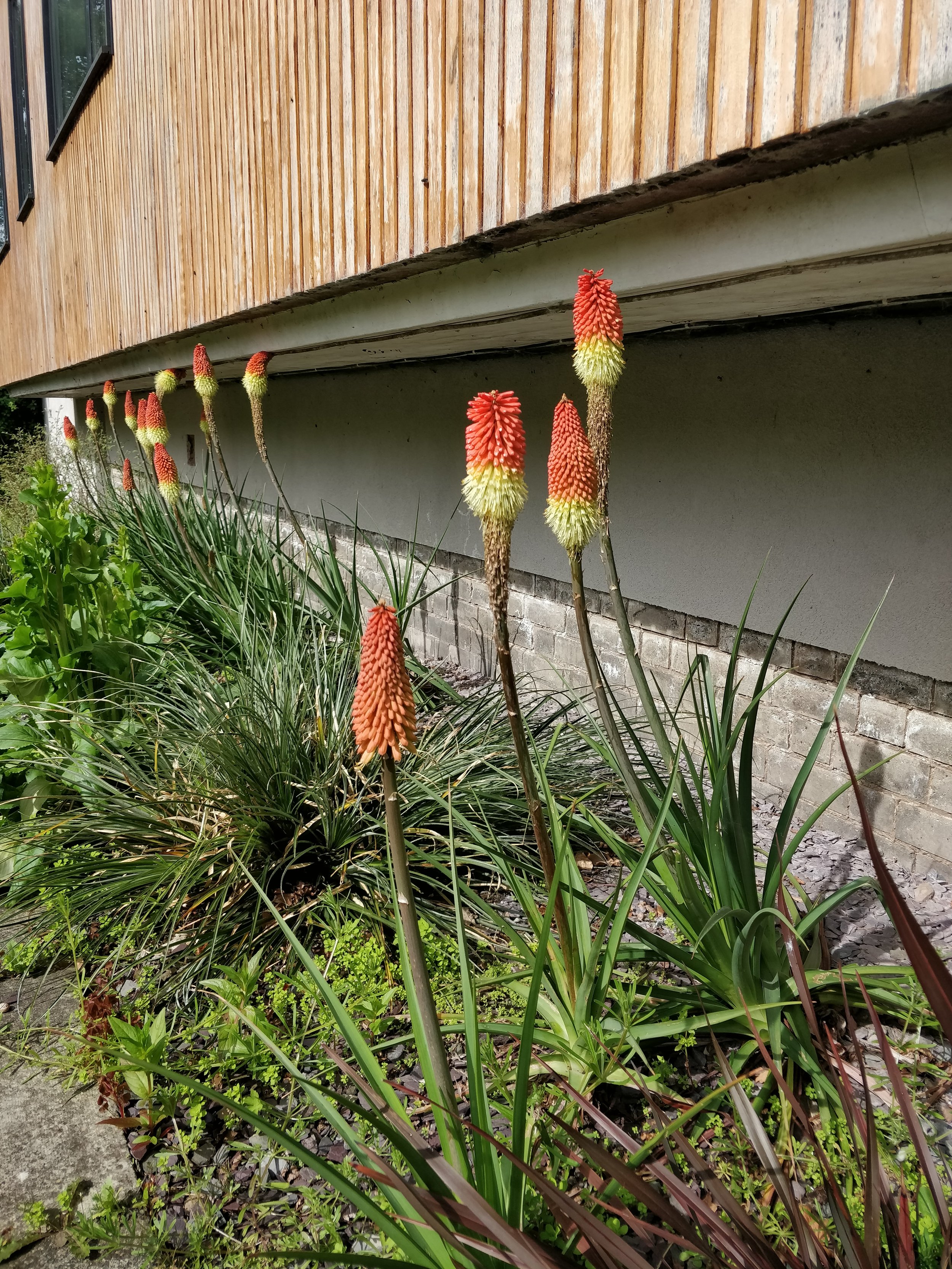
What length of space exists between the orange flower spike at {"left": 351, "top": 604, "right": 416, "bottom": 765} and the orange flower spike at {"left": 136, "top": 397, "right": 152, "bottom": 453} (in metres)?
4.58

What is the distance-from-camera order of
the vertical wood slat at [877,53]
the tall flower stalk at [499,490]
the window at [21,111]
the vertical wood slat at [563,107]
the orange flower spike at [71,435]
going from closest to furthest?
the tall flower stalk at [499,490] < the vertical wood slat at [877,53] < the vertical wood slat at [563,107] < the orange flower spike at [71,435] < the window at [21,111]

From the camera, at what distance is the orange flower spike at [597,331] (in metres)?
2.13

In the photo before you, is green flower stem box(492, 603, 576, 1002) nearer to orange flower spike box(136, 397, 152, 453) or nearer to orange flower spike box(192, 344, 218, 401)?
orange flower spike box(192, 344, 218, 401)

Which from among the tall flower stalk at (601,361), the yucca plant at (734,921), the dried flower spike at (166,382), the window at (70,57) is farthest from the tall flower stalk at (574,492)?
the window at (70,57)

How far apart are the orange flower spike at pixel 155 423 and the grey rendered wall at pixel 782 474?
5.73 feet

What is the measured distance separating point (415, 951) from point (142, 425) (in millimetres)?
5117

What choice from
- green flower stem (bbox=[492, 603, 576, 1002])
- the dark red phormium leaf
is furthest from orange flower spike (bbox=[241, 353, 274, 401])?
the dark red phormium leaf

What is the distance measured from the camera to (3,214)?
580 inches

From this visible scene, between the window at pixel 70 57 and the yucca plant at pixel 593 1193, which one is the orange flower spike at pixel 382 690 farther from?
the window at pixel 70 57

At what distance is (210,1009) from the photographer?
8.54 ft

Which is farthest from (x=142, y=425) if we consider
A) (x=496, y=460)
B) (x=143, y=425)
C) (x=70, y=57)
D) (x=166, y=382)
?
(x=70, y=57)

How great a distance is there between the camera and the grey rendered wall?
3043 mm

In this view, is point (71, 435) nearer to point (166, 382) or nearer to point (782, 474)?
point (166, 382)

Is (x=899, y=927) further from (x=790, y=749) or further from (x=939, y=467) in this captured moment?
(x=790, y=749)
